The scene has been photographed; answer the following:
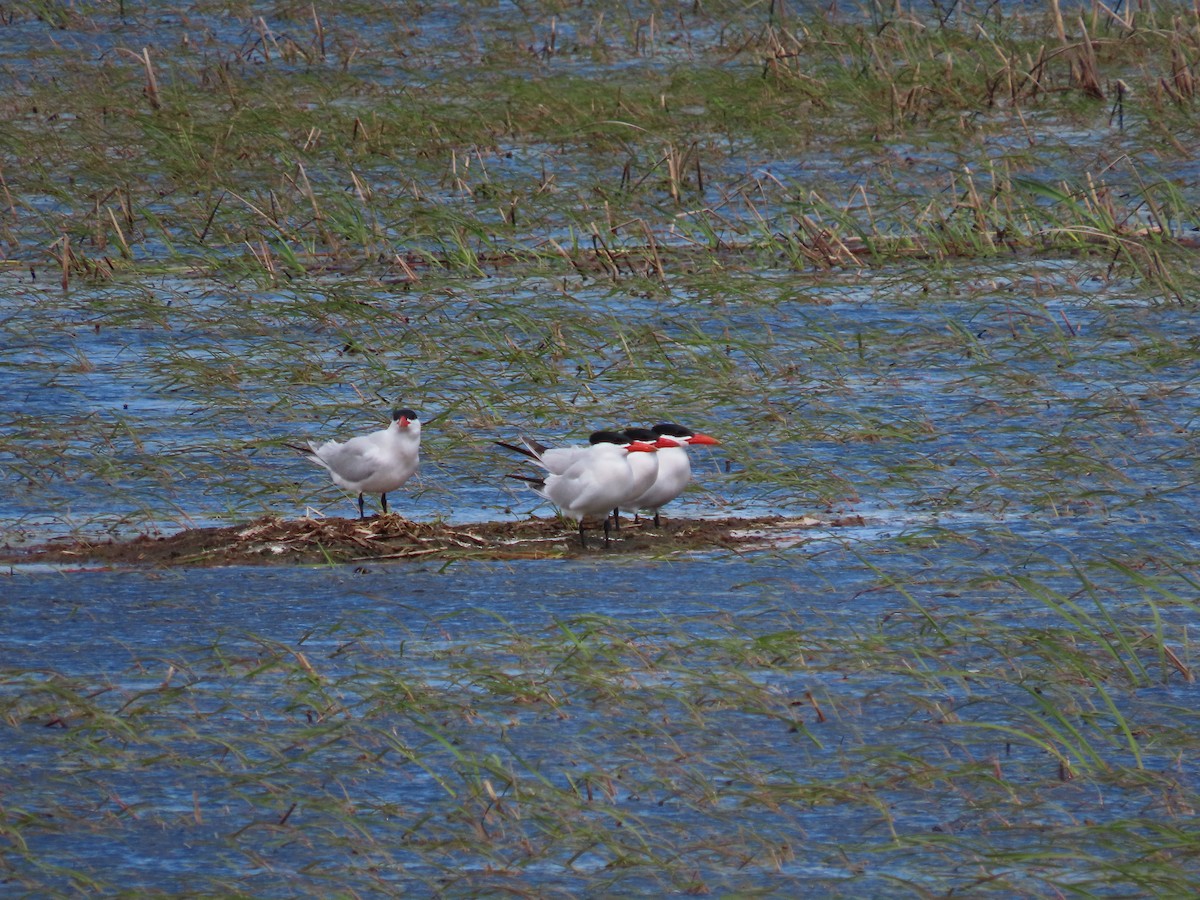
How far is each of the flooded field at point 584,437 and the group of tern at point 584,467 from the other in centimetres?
20

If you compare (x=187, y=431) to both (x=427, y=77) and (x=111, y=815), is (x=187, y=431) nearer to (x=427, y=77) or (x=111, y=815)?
(x=111, y=815)

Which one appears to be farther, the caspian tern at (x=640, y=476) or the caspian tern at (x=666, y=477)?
the caspian tern at (x=666, y=477)

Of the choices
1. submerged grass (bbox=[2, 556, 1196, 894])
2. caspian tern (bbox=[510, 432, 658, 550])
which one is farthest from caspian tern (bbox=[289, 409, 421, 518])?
submerged grass (bbox=[2, 556, 1196, 894])

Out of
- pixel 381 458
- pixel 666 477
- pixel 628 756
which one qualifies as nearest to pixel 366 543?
pixel 381 458

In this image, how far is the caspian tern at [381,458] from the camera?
8539 mm

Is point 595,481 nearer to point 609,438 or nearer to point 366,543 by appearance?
point 609,438

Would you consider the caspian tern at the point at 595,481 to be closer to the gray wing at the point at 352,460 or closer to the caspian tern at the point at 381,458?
the caspian tern at the point at 381,458

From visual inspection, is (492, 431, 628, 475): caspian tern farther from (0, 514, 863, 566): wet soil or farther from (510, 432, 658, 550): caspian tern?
(0, 514, 863, 566): wet soil

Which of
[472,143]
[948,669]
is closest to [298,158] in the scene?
[472,143]

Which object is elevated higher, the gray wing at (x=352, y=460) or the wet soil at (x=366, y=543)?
the gray wing at (x=352, y=460)

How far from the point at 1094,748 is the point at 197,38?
17.2 metres

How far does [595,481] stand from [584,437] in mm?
1946

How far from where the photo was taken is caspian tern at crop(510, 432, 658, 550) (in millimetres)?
8094

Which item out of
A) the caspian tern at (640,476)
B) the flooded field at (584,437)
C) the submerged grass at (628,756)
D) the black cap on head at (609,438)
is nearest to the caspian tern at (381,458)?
the flooded field at (584,437)
